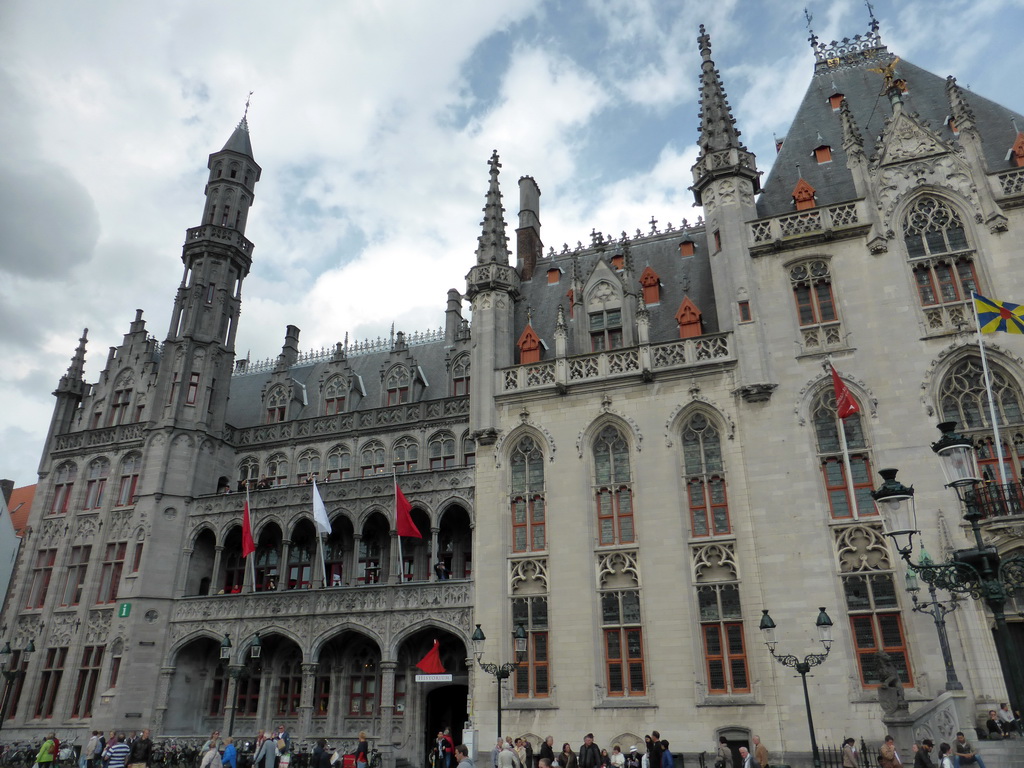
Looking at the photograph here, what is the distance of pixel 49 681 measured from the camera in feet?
106

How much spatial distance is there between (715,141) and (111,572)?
32847 mm

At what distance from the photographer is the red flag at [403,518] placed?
28.5 m

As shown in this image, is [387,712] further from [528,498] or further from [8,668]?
[8,668]

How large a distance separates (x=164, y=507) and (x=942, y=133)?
119 feet

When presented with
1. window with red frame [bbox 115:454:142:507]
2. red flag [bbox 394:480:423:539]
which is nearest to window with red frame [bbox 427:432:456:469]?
red flag [bbox 394:480:423:539]

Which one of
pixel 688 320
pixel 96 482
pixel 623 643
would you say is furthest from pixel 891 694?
pixel 96 482

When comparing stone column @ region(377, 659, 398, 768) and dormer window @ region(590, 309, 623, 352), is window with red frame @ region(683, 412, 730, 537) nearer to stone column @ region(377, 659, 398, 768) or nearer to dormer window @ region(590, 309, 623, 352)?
dormer window @ region(590, 309, 623, 352)

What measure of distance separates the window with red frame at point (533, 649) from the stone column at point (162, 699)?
15741 mm

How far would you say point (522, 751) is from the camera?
2158cm

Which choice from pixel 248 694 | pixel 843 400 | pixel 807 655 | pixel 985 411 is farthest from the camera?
pixel 248 694

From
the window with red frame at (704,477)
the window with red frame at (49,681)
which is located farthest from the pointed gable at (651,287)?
the window with red frame at (49,681)

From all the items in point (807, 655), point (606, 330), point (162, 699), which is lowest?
point (162, 699)

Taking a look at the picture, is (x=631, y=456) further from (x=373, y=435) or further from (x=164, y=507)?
(x=164, y=507)

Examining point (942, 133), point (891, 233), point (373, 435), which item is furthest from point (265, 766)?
point (942, 133)
